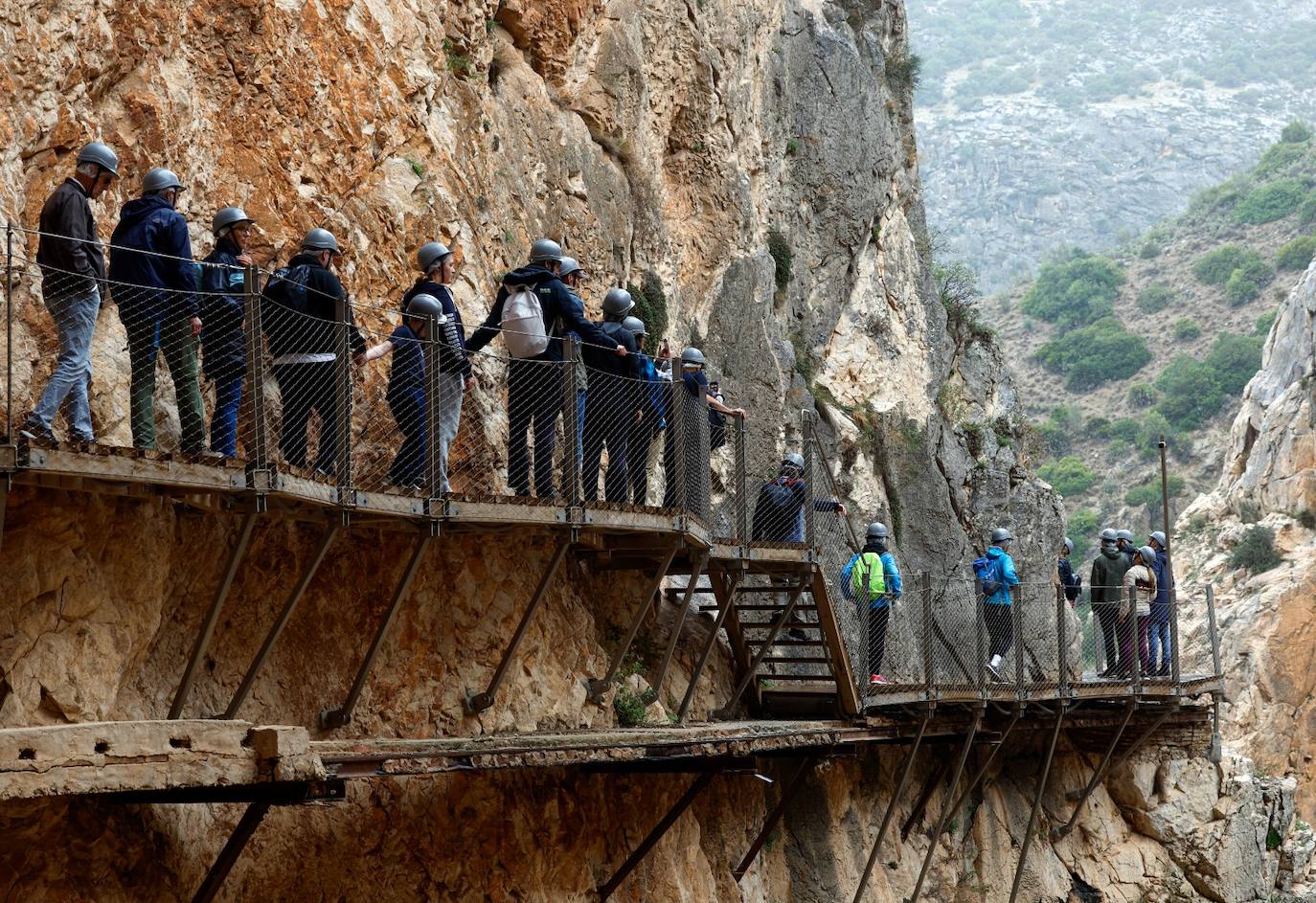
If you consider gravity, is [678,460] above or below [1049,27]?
below

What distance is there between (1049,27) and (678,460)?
183m

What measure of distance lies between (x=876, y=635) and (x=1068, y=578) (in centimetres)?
593

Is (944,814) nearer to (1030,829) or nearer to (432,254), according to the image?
(1030,829)

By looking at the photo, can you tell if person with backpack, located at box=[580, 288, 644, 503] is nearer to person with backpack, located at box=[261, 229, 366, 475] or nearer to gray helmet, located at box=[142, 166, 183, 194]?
person with backpack, located at box=[261, 229, 366, 475]

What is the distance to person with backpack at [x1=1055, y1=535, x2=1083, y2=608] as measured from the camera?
20.0 metres

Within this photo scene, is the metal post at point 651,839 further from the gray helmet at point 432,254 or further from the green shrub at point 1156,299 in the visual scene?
the green shrub at point 1156,299

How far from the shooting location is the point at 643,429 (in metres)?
13.5

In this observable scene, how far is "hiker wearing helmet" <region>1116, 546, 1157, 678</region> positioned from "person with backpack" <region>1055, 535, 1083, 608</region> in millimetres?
590

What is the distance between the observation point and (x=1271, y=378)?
46312 millimetres

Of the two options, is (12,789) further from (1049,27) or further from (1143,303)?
(1049,27)

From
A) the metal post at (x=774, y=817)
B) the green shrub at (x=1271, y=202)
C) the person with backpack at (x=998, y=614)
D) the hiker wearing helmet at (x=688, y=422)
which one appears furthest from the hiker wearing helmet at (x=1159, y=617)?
the green shrub at (x=1271, y=202)

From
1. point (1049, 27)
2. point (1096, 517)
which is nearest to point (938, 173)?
point (1049, 27)

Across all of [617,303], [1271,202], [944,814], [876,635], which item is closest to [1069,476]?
[1271,202]

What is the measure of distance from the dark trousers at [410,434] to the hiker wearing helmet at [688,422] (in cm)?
292
